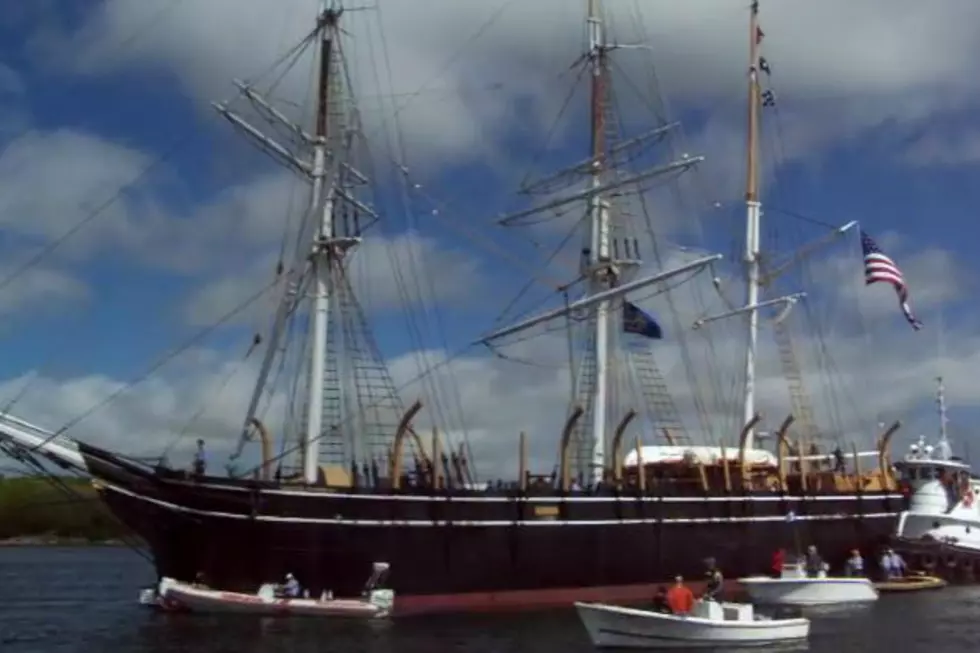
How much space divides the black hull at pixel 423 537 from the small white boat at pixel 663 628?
1034cm

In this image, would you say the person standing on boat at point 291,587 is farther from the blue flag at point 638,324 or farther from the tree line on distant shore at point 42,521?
the tree line on distant shore at point 42,521

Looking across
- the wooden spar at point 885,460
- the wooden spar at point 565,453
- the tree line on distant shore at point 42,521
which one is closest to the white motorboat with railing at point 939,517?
the wooden spar at point 885,460

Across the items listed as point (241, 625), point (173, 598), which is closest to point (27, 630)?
point (173, 598)

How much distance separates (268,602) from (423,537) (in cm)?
613

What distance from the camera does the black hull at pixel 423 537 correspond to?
1622 inches

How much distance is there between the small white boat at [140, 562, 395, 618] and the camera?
4006cm

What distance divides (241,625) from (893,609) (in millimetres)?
25308

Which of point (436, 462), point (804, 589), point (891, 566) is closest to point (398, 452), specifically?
point (436, 462)

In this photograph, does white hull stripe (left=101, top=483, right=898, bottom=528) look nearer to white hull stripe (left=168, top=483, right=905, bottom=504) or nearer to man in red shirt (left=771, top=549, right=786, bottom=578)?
white hull stripe (left=168, top=483, right=905, bottom=504)

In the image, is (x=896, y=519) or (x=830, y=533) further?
(x=896, y=519)

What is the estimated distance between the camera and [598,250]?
61.7 m

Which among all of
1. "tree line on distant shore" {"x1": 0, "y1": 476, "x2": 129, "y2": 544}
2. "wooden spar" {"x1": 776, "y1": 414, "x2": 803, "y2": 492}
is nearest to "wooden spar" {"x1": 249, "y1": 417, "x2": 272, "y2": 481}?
"wooden spar" {"x1": 776, "y1": 414, "x2": 803, "y2": 492}

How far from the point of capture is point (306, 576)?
136 feet

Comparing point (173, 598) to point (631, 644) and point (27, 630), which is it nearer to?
point (27, 630)
